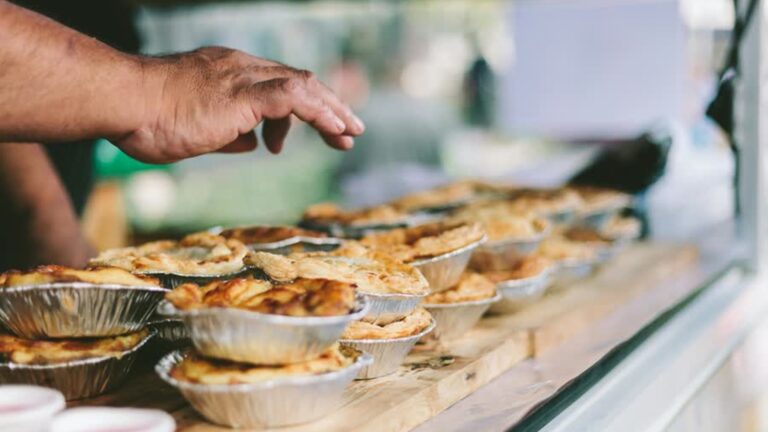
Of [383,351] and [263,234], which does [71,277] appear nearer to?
[383,351]

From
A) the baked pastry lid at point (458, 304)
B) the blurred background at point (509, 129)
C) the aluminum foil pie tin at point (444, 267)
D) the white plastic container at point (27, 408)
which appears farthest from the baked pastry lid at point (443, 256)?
the blurred background at point (509, 129)

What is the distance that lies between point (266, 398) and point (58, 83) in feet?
2.36

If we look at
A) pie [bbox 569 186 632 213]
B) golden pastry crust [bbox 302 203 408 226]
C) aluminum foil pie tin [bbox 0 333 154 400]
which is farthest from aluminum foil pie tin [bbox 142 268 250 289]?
pie [bbox 569 186 632 213]

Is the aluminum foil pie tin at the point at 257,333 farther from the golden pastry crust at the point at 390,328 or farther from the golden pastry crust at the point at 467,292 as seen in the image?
the golden pastry crust at the point at 467,292

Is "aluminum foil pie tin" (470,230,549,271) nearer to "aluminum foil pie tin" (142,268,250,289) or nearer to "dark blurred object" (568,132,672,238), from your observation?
"aluminum foil pie tin" (142,268,250,289)

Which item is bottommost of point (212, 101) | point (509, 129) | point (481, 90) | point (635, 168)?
A: point (635, 168)

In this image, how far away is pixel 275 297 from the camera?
4.94 ft

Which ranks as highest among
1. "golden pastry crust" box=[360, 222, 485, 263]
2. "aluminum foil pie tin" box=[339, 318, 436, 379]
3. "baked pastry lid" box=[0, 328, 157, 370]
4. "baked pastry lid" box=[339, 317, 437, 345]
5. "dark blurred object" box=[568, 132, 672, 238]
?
"dark blurred object" box=[568, 132, 672, 238]

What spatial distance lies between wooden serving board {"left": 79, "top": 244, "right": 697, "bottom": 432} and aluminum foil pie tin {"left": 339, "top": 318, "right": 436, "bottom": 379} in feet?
0.06

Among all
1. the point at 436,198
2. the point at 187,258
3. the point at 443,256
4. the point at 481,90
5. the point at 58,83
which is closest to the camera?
the point at 58,83

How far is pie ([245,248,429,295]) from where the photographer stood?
1.78 meters

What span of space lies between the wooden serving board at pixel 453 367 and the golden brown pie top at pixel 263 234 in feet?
1.54

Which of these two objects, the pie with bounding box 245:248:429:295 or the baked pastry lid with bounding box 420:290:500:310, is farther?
the baked pastry lid with bounding box 420:290:500:310

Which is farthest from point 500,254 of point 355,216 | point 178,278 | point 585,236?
point 178,278
